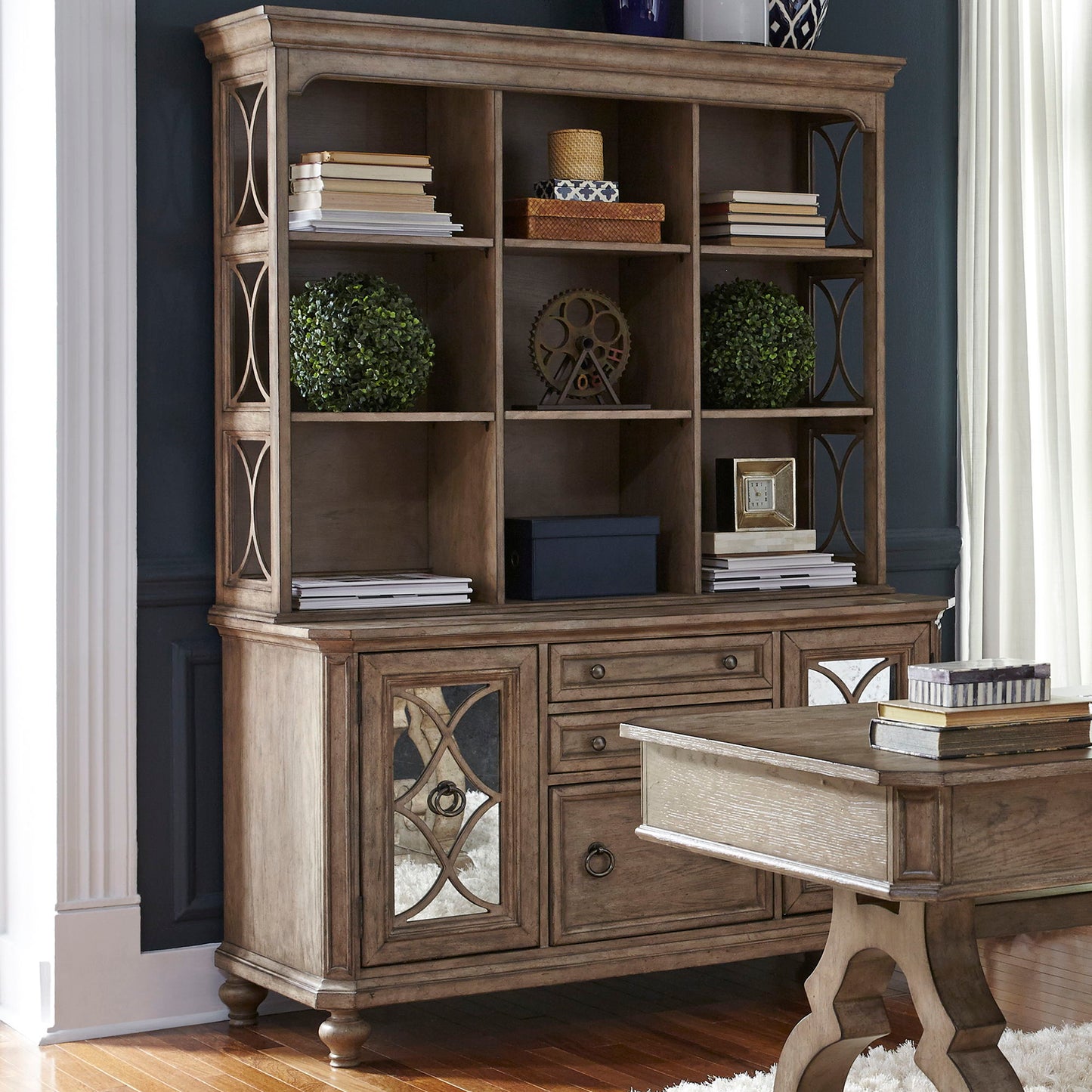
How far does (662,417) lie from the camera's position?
4215mm

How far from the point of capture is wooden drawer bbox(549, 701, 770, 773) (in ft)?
12.8

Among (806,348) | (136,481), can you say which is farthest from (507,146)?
(136,481)

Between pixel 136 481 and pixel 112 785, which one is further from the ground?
pixel 136 481

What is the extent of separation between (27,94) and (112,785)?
5.15ft

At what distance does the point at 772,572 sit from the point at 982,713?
1880 millimetres

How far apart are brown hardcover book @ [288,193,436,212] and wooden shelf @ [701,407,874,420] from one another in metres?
0.86

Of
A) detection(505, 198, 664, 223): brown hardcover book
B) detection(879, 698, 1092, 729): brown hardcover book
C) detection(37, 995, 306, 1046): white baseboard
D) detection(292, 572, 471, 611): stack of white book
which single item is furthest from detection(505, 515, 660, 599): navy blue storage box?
detection(879, 698, 1092, 729): brown hardcover book

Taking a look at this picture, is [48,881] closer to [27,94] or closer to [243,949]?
[243,949]

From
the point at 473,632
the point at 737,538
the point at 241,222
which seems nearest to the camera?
the point at 473,632

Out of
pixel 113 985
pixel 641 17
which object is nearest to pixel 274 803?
pixel 113 985

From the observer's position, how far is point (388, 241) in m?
3.87

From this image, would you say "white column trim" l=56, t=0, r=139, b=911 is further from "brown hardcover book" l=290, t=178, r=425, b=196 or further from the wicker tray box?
the wicker tray box

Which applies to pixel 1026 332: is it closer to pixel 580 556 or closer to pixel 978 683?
pixel 580 556

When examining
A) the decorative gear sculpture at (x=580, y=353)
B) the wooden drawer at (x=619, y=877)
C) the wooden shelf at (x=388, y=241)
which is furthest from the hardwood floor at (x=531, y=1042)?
the wooden shelf at (x=388, y=241)
